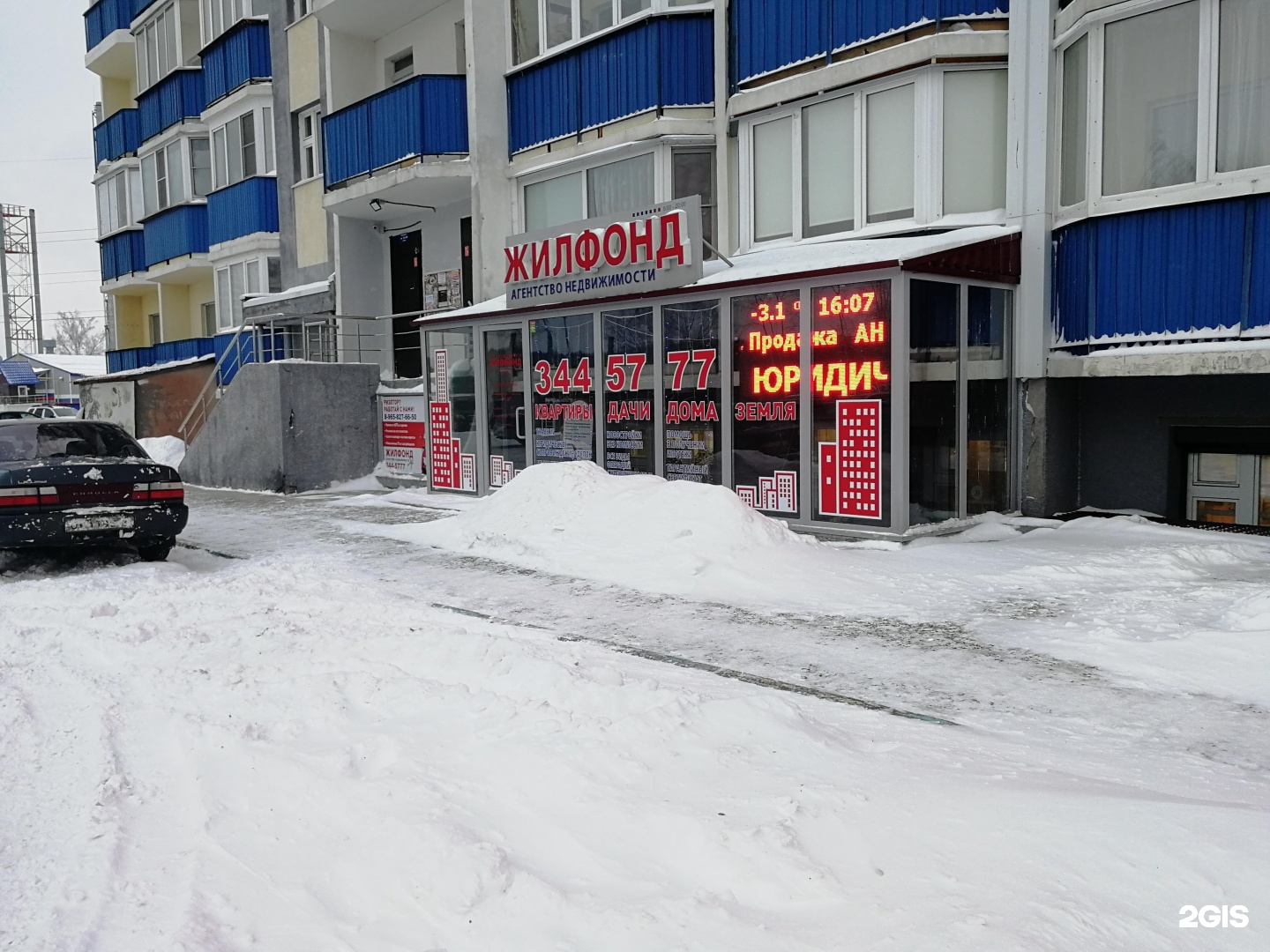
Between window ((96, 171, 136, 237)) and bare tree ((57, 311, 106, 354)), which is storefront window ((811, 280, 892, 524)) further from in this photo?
bare tree ((57, 311, 106, 354))

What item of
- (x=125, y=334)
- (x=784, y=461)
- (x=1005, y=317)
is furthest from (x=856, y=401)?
(x=125, y=334)

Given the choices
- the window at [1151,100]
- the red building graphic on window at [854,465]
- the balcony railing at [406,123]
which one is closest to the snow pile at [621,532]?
the red building graphic on window at [854,465]

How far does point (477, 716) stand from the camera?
491cm

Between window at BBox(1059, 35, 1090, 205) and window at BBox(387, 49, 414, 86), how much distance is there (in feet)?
44.1

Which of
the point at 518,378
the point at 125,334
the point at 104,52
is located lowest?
the point at 518,378

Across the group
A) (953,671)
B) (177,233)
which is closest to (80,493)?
(953,671)

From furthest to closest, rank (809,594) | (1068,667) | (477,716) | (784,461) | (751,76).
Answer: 1. (751,76)
2. (784,461)
3. (809,594)
4. (1068,667)
5. (477,716)

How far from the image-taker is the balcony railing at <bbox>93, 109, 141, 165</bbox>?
105 ft

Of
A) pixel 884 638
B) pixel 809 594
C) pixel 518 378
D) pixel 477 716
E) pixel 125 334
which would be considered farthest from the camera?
pixel 125 334

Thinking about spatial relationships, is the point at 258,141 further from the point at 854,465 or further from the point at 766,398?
the point at 854,465

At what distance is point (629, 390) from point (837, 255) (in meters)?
3.27

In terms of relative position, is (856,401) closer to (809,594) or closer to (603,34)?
(809,594)

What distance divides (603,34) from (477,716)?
12823 millimetres

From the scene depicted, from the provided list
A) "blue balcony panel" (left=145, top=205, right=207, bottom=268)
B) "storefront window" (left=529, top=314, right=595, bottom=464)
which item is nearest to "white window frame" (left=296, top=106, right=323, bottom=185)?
"blue balcony panel" (left=145, top=205, right=207, bottom=268)
